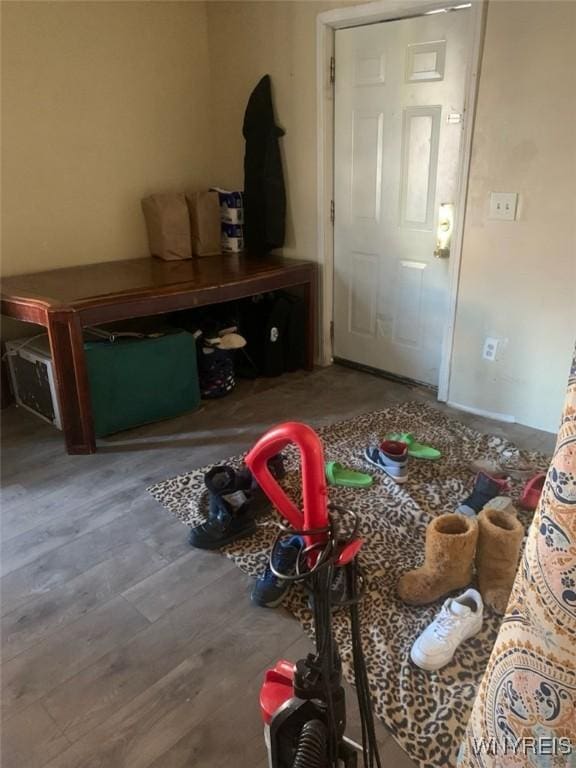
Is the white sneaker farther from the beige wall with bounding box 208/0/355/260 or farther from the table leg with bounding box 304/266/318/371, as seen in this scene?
the beige wall with bounding box 208/0/355/260

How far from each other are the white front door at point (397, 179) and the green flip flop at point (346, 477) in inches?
43.4

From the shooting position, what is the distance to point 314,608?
86cm

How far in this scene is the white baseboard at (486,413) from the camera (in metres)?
2.91

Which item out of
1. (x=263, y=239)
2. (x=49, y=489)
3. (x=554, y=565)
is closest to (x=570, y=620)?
(x=554, y=565)

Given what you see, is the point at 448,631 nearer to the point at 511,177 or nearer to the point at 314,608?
the point at 314,608

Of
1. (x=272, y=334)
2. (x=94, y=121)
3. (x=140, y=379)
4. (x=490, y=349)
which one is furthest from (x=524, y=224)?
(x=94, y=121)

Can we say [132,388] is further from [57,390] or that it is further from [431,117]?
[431,117]

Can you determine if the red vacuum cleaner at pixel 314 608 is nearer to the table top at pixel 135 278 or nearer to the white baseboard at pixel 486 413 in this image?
the table top at pixel 135 278

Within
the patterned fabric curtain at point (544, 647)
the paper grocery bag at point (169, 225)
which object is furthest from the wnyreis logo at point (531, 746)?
the paper grocery bag at point (169, 225)

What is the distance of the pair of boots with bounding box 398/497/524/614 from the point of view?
1646mm

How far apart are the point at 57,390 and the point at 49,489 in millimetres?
463

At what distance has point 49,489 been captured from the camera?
7.80 feet

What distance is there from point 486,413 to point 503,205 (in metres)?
1.04

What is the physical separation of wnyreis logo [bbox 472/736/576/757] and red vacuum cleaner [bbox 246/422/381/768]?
0.71 ft
